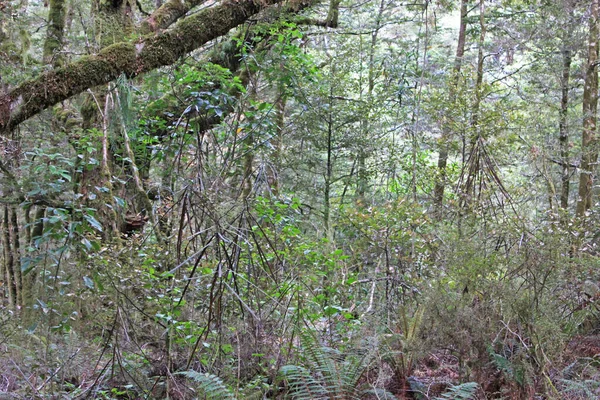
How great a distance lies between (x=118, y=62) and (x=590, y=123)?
25.3ft

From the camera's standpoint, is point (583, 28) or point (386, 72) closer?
point (386, 72)

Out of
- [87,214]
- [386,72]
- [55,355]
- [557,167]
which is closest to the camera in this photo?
[87,214]

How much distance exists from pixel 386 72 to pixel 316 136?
6.04ft

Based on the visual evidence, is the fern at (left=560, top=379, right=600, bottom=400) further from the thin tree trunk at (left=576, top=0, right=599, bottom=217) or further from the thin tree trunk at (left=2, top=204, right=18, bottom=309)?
the thin tree trunk at (left=2, top=204, right=18, bottom=309)

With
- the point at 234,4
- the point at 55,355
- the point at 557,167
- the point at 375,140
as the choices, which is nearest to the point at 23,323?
the point at 55,355

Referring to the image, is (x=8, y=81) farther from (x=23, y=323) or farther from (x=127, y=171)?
(x=23, y=323)

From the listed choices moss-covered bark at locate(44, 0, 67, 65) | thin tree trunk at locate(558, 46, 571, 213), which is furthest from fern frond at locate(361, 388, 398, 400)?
thin tree trunk at locate(558, 46, 571, 213)

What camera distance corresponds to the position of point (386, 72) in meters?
9.23

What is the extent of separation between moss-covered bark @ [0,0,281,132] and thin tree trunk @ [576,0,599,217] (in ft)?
20.0

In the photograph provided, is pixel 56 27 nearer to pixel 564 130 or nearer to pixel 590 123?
pixel 590 123

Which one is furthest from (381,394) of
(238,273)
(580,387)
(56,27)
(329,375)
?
(56,27)

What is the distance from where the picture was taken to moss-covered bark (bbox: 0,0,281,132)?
13.5ft

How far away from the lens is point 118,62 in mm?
4398

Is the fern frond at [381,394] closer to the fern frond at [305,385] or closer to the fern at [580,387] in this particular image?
the fern frond at [305,385]
